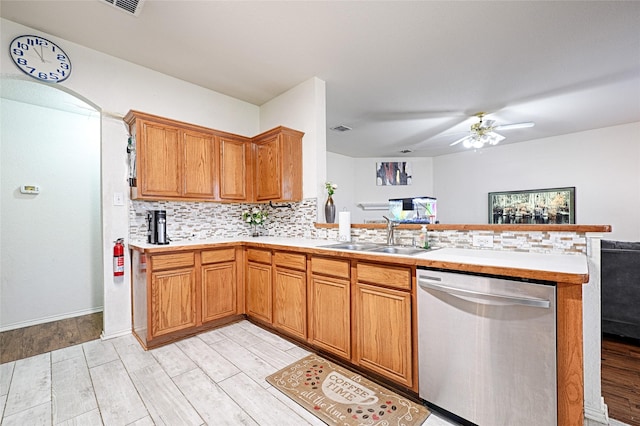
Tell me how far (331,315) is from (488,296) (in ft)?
3.87

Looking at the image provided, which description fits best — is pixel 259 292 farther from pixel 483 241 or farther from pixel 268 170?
pixel 483 241

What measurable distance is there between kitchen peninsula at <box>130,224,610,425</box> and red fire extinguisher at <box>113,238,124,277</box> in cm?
12

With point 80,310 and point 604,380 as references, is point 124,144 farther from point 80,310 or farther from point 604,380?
point 604,380

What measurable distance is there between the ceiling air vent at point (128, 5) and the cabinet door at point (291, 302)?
2421mm

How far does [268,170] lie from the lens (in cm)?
333

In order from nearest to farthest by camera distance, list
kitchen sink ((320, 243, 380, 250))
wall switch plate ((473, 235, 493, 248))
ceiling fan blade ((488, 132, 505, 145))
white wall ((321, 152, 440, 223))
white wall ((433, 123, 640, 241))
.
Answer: wall switch plate ((473, 235, 493, 248)) → kitchen sink ((320, 243, 380, 250)) → ceiling fan blade ((488, 132, 505, 145)) → white wall ((433, 123, 640, 241)) → white wall ((321, 152, 440, 223))

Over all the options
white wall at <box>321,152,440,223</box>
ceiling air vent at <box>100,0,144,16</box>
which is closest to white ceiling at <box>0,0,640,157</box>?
ceiling air vent at <box>100,0,144,16</box>

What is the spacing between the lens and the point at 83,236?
11.4 feet

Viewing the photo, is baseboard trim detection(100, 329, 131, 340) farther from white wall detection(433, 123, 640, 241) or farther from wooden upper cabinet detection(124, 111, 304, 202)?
white wall detection(433, 123, 640, 241)

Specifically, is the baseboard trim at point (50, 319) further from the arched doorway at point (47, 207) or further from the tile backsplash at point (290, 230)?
the tile backsplash at point (290, 230)

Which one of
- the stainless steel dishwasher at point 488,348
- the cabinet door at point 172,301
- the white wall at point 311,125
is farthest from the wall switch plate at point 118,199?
the stainless steel dishwasher at point 488,348

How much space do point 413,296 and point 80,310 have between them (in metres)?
4.06

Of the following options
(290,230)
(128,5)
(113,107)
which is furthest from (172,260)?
(128,5)

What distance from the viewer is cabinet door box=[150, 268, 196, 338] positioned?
7.97 ft
